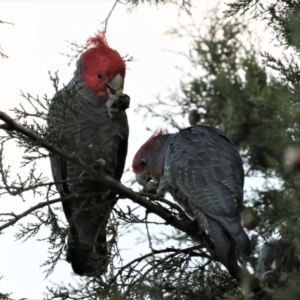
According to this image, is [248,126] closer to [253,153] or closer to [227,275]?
[253,153]

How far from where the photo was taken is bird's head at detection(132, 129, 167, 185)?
163 inches

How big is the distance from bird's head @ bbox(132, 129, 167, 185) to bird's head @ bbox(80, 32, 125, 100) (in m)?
0.34

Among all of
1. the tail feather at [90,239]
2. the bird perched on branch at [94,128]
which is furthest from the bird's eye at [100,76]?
the tail feather at [90,239]

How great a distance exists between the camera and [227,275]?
3.56 meters

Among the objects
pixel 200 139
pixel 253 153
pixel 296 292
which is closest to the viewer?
pixel 296 292

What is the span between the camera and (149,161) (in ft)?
13.8

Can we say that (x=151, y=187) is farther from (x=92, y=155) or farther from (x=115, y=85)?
(x=115, y=85)

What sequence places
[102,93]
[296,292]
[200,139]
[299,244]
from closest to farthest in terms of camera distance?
[296,292]
[299,244]
[200,139]
[102,93]

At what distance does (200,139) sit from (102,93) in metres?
0.70

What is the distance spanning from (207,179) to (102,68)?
1.01m

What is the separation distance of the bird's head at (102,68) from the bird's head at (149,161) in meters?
0.34

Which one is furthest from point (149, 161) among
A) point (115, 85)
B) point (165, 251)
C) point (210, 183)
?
point (165, 251)

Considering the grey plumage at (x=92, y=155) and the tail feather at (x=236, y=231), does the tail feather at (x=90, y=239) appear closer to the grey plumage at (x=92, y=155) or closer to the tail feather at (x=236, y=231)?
the grey plumage at (x=92, y=155)

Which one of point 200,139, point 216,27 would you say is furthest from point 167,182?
point 216,27
